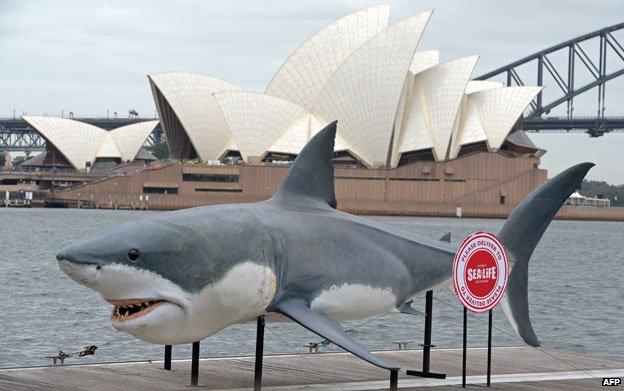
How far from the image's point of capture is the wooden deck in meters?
11.2

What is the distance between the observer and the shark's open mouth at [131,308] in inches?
353

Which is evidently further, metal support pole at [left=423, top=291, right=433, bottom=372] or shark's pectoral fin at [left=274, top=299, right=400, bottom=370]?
metal support pole at [left=423, top=291, right=433, bottom=372]

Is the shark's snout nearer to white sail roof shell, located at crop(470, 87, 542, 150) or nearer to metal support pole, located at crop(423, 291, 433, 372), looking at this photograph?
metal support pole, located at crop(423, 291, 433, 372)

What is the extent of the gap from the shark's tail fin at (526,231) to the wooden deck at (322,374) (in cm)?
68

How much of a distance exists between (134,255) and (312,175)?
2700mm

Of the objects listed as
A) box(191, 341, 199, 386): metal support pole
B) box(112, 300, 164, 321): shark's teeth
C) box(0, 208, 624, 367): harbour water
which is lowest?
box(0, 208, 624, 367): harbour water

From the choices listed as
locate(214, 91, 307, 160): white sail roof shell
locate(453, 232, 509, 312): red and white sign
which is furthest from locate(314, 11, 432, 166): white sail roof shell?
locate(453, 232, 509, 312): red and white sign

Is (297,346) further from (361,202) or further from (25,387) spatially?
(361,202)

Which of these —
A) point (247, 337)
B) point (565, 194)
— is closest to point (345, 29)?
point (247, 337)

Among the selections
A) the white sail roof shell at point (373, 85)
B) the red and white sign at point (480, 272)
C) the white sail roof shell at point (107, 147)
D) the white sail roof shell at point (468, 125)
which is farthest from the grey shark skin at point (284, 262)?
the white sail roof shell at point (107, 147)

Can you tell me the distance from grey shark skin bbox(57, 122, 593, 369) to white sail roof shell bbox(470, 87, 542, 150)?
8812 centimetres

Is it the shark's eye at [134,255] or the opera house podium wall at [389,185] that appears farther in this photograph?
the opera house podium wall at [389,185]

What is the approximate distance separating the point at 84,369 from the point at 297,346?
10.5 metres

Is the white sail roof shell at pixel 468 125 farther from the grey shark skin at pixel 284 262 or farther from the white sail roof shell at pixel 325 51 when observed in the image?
the grey shark skin at pixel 284 262
